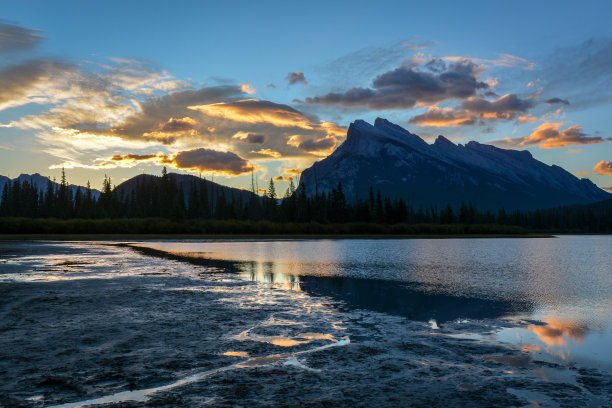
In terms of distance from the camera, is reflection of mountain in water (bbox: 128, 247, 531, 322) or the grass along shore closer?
reflection of mountain in water (bbox: 128, 247, 531, 322)

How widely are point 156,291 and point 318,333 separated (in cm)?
1077

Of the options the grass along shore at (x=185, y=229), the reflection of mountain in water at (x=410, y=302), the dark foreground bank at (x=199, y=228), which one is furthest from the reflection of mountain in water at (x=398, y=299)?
the dark foreground bank at (x=199, y=228)

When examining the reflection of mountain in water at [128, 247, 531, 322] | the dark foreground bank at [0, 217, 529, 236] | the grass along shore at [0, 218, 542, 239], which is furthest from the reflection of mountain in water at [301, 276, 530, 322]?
the dark foreground bank at [0, 217, 529, 236]

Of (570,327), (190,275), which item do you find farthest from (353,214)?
(570,327)

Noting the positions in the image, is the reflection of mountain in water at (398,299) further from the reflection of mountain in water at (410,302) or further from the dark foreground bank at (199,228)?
the dark foreground bank at (199,228)

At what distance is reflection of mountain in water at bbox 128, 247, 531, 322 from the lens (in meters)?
16.3

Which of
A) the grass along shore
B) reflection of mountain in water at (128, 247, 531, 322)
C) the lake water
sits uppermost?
the grass along shore

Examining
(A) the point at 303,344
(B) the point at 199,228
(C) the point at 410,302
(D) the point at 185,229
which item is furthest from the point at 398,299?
(B) the point at 199,228

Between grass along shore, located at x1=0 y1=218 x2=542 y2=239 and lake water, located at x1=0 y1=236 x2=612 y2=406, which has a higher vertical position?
grass along shore, located at x1=0 y1=218 x2=542 y2=239

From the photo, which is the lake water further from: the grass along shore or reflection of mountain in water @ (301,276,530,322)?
the grass along shore

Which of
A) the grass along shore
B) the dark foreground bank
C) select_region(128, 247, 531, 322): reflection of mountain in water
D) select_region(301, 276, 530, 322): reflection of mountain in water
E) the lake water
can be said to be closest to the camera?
the lake water

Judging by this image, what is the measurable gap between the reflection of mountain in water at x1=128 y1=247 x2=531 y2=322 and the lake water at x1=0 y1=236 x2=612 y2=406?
0.29 feet

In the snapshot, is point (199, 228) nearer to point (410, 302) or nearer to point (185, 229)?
point (185, 229)

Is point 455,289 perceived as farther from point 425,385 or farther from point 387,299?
point 425,385
